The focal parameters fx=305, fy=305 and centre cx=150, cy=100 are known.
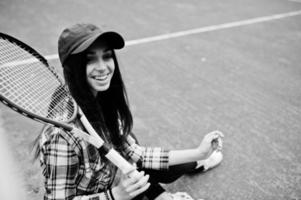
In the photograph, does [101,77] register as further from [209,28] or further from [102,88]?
[209,28]

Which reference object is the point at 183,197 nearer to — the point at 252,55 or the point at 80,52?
the point at 80,52

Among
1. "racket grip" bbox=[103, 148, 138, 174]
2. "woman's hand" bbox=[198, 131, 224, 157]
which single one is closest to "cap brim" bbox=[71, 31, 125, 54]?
"racket grip" bbox=[103, 148, 138, 174]

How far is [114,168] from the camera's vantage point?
178 centimetres

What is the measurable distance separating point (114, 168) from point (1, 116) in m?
2.02

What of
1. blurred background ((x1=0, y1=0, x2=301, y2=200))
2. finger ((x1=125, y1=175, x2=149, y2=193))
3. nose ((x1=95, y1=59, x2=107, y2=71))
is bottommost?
blurred background ((x1=0, y1=0, x2=301, y2=200))

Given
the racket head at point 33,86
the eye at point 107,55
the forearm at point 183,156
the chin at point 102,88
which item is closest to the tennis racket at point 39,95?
the racket head at point 33,86

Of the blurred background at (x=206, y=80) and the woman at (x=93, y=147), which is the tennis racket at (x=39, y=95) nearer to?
the woman at (x=93, y=147)

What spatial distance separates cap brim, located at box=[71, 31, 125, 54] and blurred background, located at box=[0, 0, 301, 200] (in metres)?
0.07

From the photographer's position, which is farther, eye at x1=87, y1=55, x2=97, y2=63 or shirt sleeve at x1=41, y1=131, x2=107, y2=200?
eye at x1=87, y1=55, x2=97, y2=63

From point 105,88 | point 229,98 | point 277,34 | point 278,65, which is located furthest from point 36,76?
point 277,34

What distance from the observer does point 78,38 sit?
5.08ft

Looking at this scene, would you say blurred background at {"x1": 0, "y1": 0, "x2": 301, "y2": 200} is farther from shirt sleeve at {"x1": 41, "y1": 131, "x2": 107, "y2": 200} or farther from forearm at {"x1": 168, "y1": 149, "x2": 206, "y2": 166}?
shirt sleeve at {"x1": 41, "y1": 131, "x2": 107, "y2": 200}

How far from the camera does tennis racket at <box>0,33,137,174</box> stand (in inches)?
57.7

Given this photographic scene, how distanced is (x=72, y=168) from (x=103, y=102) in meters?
0.55
